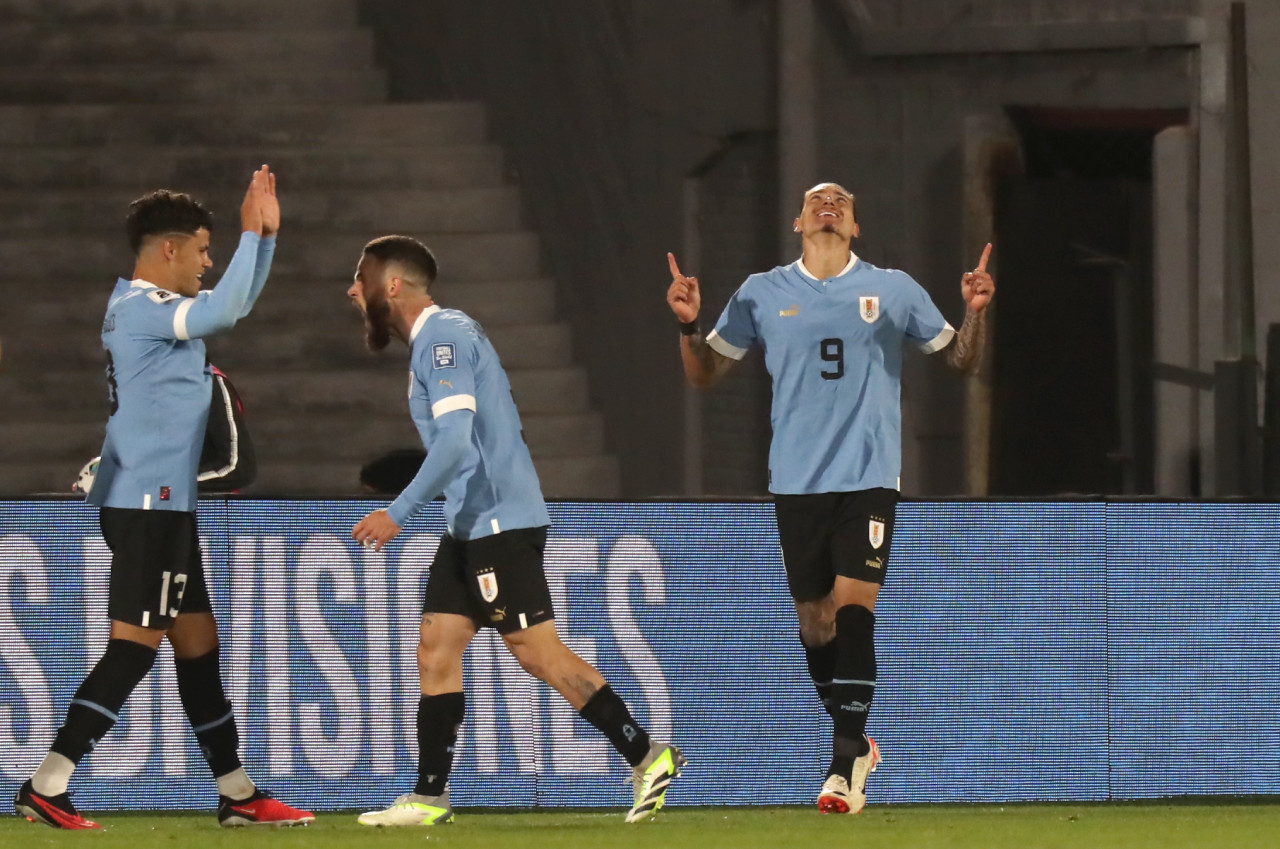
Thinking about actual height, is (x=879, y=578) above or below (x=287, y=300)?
below

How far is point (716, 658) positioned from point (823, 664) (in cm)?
51

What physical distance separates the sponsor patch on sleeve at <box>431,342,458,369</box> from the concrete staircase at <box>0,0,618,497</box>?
5342 millimetres

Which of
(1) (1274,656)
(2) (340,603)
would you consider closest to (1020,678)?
(1) (1274,656)

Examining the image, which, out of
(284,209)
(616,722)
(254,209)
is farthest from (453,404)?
(284,209)

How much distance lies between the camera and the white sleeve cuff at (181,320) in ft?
21.2

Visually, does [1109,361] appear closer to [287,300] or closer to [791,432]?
[287,300]

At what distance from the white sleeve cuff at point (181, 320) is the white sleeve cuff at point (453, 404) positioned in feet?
2.52

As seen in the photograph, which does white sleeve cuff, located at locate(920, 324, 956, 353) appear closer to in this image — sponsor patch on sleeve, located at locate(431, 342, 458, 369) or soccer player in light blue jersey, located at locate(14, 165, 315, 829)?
sponsor patch on sleeve, located at locate(431, 342, 458, 369)

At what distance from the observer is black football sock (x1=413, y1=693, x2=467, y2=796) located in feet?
21.6

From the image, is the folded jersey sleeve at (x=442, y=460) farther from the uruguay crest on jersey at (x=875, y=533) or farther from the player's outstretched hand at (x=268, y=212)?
the uruguay crest on jersey at (x=875, y=533)

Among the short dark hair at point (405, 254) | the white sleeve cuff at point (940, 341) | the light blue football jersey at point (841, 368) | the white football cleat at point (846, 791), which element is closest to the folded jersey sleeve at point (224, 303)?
the short dark hair at point (405, 254)

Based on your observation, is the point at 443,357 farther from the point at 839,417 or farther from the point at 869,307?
the point at 869,307

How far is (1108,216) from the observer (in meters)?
12.1

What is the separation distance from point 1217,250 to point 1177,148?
0.58 metres
